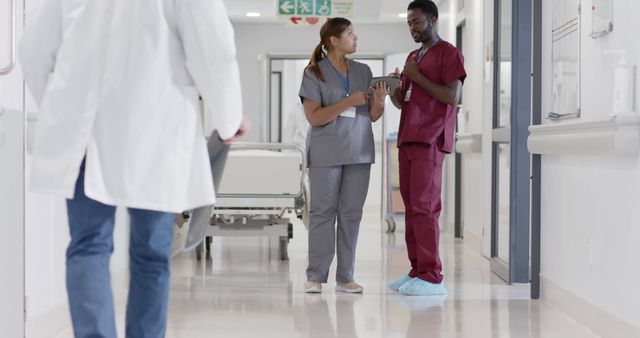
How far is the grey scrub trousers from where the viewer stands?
496cm

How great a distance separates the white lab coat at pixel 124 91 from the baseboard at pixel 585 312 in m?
1.86

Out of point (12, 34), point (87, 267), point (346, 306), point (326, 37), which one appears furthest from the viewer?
point (326, 37)

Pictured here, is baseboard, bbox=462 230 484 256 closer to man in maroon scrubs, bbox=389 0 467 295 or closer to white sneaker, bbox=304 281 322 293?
man in maroon scrubs, bbox=389 0 467 295

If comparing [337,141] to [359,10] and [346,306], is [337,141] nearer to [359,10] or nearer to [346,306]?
[346,306]

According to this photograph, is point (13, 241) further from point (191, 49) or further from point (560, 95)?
point (560, 95)

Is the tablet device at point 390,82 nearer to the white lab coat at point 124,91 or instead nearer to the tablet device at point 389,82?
the tablet device at point 389,82

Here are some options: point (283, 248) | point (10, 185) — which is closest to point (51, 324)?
point (10, 185)

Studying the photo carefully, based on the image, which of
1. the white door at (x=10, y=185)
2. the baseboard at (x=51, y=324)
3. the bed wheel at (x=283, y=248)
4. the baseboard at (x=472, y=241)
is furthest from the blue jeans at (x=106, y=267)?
the baseboard at (x=472, y=241)

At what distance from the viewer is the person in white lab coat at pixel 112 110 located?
7.83ft

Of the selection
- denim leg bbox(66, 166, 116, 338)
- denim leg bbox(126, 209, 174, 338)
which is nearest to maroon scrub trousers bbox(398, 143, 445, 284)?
denim leg bbox(126, 209, 174, 338)

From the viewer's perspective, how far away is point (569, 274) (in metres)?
4.39

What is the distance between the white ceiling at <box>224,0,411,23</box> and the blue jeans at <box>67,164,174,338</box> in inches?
299

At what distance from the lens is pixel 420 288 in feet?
16.5

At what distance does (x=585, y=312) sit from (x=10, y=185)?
241 cm
